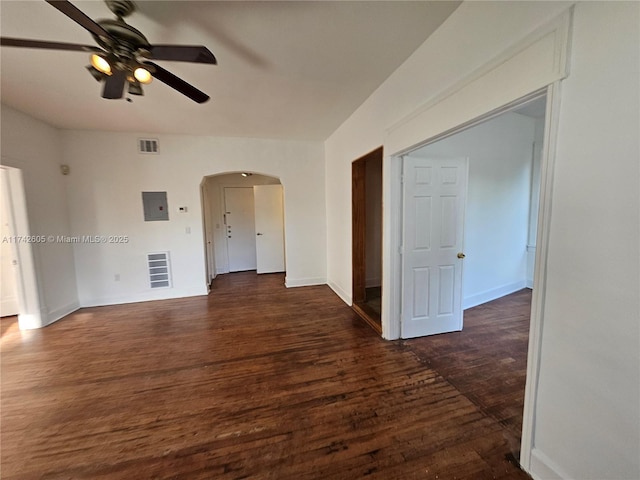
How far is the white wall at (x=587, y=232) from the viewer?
3.22 feet

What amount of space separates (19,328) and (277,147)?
4.56 metres

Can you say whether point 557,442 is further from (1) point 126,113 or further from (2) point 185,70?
(1) point 126,113

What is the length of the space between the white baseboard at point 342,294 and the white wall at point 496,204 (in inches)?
66.2

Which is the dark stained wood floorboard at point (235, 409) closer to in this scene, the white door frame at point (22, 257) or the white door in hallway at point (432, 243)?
the white door frame at point (22, 257)

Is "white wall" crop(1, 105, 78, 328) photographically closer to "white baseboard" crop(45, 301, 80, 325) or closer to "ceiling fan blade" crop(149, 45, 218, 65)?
"white baseboard" crop(45, 301, 80, 325)

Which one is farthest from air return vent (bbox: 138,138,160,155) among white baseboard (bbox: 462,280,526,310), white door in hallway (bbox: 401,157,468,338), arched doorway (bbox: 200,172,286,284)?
white baseboard (bbox: 462,280,526,310)

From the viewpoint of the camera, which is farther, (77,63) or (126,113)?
(126,113)

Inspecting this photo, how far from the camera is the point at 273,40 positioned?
1.96 meters

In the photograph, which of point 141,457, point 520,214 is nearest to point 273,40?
point 141,457

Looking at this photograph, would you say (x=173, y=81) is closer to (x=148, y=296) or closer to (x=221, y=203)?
(x=148, y=296)

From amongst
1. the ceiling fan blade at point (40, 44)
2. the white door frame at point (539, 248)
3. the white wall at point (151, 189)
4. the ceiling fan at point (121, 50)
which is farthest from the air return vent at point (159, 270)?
the white door frame at point (539, 248)

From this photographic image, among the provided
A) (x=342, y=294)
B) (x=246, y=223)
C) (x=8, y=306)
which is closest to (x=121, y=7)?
(x=342, y=294)

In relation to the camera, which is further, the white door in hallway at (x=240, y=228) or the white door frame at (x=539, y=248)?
the white door in hallway at (x=240, y=228)

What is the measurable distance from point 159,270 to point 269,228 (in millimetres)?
2439
